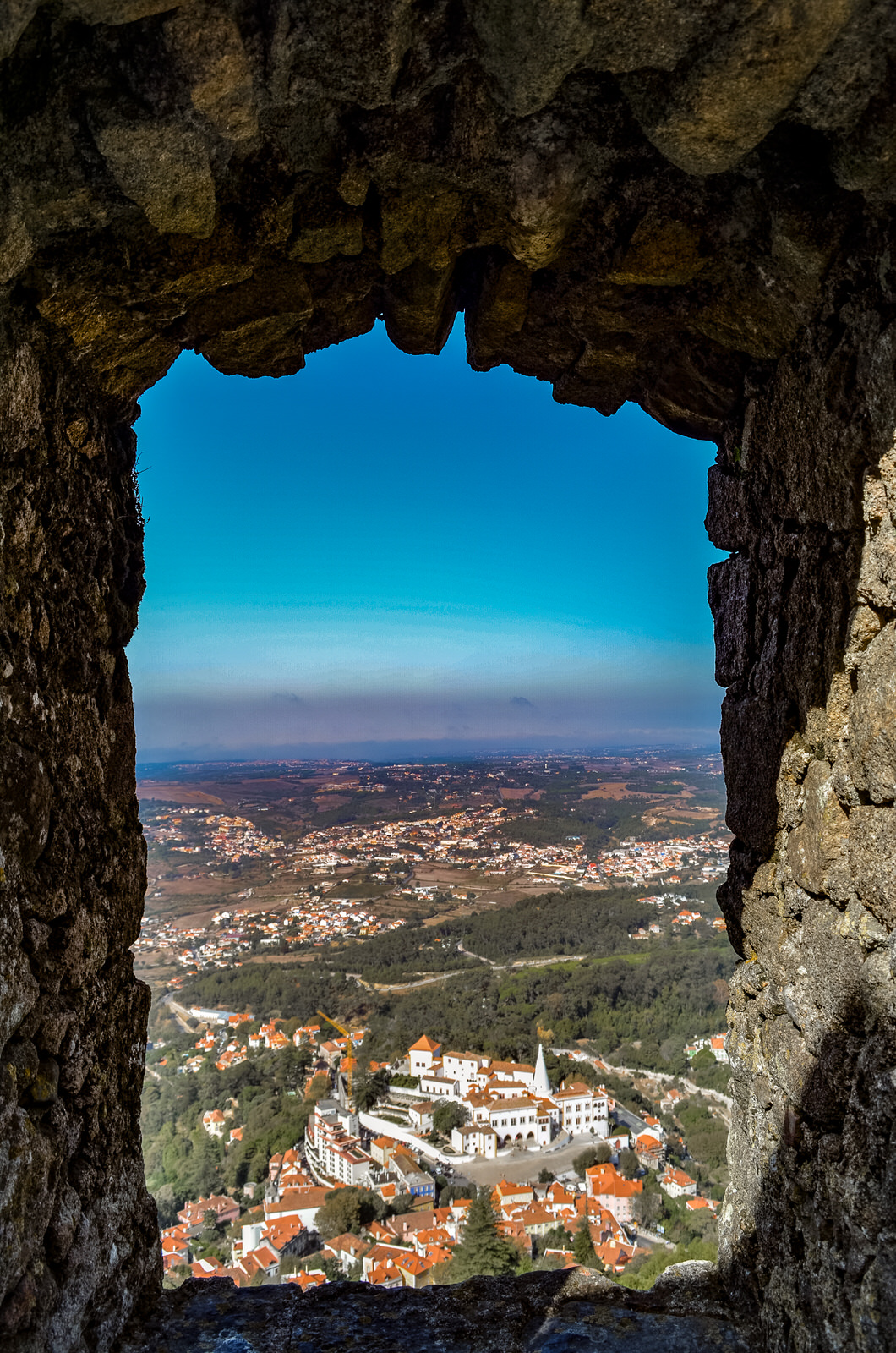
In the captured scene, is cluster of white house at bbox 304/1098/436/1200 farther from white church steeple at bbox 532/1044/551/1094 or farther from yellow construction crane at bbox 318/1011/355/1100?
white church steeple at bbox 532/1044/551/1094

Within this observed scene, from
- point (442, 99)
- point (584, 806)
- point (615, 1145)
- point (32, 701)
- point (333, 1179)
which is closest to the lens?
point (442, 99)

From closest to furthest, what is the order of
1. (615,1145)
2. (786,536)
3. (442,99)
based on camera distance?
1. (442,99)
2. (786,536)
3. (615,1145)

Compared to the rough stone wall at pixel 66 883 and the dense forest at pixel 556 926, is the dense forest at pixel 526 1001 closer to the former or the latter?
the dense forest at pixel 556 926

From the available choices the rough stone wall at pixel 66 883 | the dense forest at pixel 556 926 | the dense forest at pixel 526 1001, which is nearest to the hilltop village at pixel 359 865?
the dense forest at pixel 556 926

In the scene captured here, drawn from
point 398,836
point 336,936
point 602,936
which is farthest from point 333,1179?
point 602,936

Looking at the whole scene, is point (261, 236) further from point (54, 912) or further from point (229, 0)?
point (54, 912)

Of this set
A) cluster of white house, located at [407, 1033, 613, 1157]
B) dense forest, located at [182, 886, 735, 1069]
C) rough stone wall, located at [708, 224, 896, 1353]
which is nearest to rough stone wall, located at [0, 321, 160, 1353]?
rough stone wall, located at [708, 224, 896, 1353]

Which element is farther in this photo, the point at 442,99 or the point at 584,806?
the point at 584,806

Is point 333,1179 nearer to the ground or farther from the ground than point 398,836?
nearer to the ground

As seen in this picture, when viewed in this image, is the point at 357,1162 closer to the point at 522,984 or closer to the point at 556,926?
the point at 522,984
